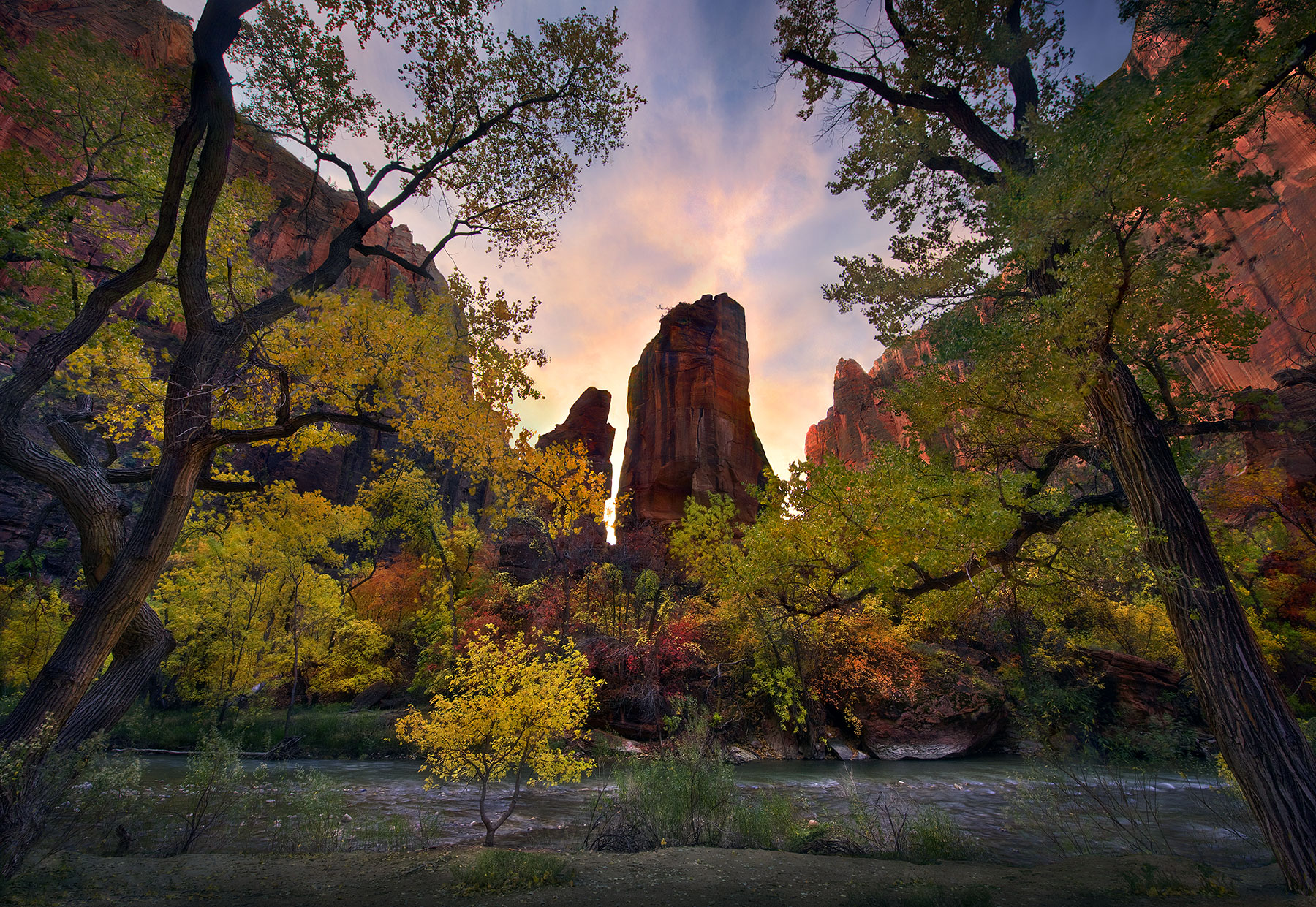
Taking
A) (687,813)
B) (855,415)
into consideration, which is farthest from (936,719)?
(855,415)

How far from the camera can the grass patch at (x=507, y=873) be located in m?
3.95

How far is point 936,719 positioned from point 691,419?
102 ft

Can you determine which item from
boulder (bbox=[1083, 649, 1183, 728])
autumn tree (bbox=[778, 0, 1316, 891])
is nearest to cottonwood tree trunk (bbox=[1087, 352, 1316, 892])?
autumn tree (bbox=[778, 0, 1316, 891])

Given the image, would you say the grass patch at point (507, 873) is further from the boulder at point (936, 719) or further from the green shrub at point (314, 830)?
the boulder at point (936, 719)

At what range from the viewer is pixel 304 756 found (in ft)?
48.6

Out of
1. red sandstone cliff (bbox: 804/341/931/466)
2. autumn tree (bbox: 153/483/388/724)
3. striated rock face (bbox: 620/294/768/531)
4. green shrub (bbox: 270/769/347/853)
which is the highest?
red sandstone cliff (bbox: 804/341/931/466)

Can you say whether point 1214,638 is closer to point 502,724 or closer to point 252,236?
point 502,724

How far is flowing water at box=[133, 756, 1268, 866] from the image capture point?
6828 millimetres

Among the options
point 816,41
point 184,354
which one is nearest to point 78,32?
point 184,354

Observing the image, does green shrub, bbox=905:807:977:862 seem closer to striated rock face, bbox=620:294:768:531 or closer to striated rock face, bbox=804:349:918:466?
striated rock face, bbox=620:294:768:531

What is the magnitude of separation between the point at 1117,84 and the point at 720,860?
8740mm

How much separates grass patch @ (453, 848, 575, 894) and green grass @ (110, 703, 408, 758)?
1362 centimetres

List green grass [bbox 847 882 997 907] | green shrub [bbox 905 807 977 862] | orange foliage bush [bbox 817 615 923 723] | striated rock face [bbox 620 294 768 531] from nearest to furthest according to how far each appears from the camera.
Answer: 1. green grass [bbox 847 882 997 907]
2. green shrub [bbox 905 807 977 862]
3. orange foliage bush [bbox 817 615 923 723]
4. striated rock face [bbox 620 294 768 531]

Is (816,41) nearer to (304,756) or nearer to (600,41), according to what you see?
(600,41)
